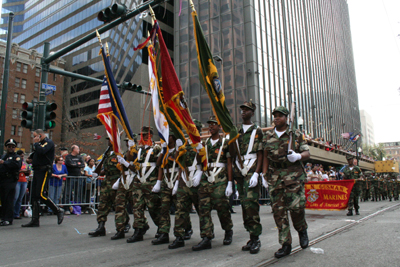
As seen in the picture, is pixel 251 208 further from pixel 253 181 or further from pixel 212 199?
pixel 212 199

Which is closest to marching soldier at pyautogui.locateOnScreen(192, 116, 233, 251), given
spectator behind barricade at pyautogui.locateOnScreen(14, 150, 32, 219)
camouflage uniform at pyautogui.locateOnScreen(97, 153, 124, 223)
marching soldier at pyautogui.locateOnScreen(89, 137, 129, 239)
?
marching soldier at pyautogui.locateOnScreen(89, 137, 129, 239)

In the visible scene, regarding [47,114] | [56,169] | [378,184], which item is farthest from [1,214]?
[378,184]

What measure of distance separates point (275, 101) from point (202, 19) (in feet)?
37.1

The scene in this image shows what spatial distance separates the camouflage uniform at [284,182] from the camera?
4645 mm

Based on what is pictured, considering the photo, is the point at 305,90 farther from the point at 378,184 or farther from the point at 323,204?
the point at 323,204

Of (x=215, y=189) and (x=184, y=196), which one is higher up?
(x=215, y=189)

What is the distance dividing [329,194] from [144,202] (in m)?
7.30

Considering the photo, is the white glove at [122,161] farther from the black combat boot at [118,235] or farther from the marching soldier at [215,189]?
the marching soldier at [215,189]

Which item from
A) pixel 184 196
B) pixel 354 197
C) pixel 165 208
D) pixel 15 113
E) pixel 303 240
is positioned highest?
pixel 15 113

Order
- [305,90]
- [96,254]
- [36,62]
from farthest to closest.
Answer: [36,62] → [305,90] → [96,254]

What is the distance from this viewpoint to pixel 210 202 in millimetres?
5078

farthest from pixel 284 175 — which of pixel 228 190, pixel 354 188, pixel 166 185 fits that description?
pixel 354 188

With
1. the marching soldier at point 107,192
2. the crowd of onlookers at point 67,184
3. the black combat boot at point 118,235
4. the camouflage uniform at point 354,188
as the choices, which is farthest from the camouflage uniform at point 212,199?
the camouflage uniform at point 354,188

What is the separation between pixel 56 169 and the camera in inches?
402
